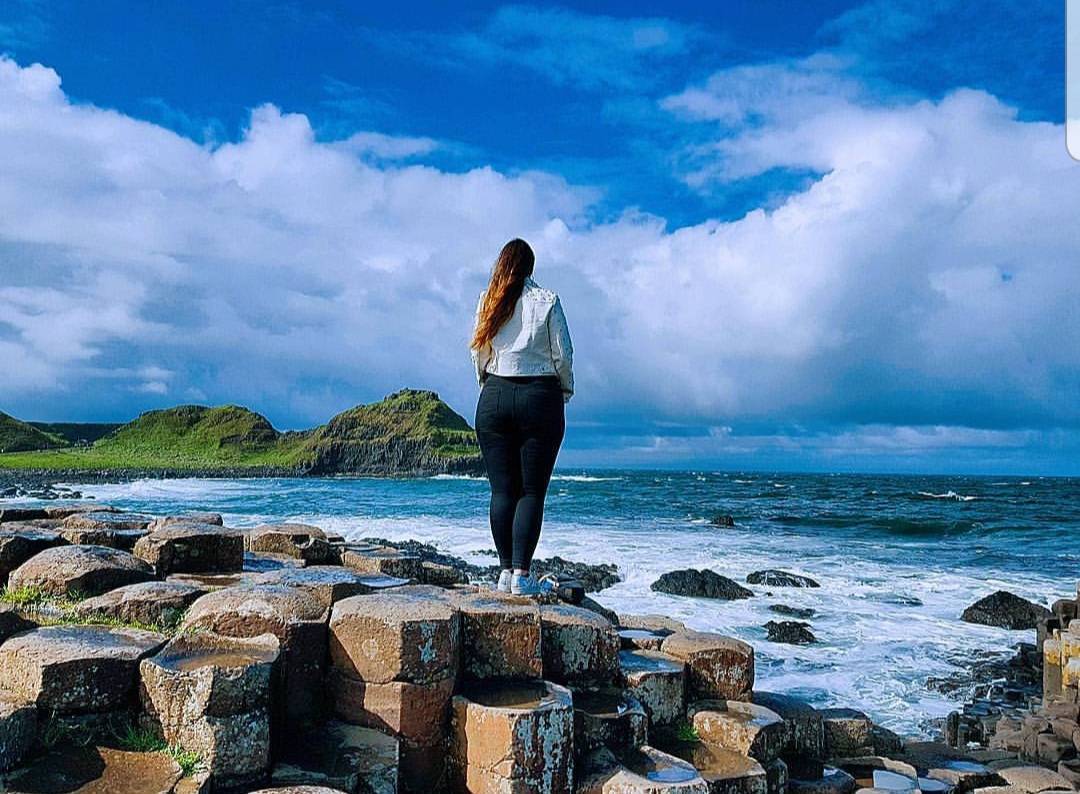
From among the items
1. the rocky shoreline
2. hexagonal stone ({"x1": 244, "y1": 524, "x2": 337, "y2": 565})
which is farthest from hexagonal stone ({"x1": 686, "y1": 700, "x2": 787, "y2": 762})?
hexagonal stone ({"x1": 244, "y1": 524, "x2": 337, "y2": 565})

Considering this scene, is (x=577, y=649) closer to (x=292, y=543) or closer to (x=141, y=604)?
(x=141, y=604)

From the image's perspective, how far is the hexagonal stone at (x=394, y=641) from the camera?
4.79 meters

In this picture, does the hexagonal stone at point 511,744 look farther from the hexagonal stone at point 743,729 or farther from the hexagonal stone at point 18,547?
the hexagonal stone at point 18,547

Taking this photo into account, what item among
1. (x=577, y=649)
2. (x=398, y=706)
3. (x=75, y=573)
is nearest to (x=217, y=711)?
(x=398, y=706)

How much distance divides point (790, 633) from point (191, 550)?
11.6 metres

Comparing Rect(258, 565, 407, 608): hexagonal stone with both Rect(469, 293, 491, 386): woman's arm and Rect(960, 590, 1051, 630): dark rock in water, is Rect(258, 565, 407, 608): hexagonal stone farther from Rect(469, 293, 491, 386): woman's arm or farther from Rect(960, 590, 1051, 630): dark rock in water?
Rect(960, 590, 1051, 630): dark rock in water

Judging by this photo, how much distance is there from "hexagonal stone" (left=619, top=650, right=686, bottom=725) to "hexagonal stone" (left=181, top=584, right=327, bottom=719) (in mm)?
2080

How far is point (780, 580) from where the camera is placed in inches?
859

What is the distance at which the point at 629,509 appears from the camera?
48.0 m

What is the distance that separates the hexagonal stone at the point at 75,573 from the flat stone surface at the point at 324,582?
899 mm

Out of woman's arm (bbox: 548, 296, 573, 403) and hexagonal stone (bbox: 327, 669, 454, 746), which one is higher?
woman's arm (bbox: 548, 296, 573, 403)

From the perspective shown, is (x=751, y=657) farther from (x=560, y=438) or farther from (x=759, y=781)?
(x=560, y=438)

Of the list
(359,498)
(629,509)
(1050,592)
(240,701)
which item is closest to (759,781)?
(240,701)

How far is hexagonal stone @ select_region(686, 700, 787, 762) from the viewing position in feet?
19.2
